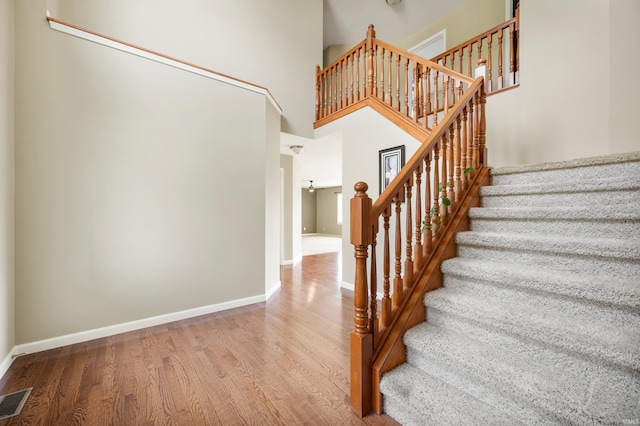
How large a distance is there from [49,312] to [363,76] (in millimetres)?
4453

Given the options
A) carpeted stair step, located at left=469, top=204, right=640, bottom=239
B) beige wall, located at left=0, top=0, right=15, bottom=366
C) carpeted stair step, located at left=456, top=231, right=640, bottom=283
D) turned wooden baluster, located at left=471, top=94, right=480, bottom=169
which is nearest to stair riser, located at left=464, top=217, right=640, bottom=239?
carpeted stair step, located at left=469, top=204, right=640, bottom=239

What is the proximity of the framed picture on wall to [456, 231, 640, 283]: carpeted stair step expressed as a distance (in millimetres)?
1538

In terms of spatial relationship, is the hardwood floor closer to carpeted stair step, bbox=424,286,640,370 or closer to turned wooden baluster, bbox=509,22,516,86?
carpeted stair step, bbox=424,286,640,370

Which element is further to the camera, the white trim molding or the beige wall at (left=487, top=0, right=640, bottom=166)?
the beige wall at (left=487, top=0, right=640, bottom=166)

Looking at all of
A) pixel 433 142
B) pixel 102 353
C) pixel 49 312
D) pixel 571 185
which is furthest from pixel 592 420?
pixel 49 312

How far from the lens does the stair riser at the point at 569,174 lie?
5.87ft

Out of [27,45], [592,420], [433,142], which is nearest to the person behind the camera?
[592,420]

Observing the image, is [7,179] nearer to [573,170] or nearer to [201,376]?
[201,376]

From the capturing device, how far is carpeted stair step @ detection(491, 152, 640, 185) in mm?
1799

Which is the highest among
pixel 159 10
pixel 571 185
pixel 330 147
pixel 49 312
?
pixel 159 10

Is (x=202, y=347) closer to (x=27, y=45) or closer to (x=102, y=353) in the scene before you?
(x=102, y=353)

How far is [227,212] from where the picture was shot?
3.15 metres

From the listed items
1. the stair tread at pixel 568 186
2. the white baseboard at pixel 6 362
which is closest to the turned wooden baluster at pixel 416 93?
the stair tread at pixel 568 186

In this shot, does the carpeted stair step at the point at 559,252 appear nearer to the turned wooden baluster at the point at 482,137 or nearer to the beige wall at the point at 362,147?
the turned wooden baluster at the point at 482,137
